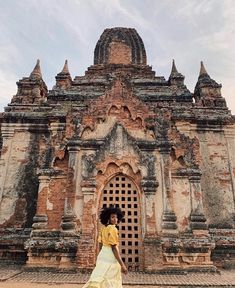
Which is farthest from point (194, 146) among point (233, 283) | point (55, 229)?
point (55, 229)

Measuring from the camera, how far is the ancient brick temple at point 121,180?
33.3 feet

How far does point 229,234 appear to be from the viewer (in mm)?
11828

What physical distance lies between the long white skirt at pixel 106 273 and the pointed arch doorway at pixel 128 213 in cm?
498

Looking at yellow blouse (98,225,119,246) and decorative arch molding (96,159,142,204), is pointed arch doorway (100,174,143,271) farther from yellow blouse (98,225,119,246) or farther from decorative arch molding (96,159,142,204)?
yellow blouse (98,225,119,246)

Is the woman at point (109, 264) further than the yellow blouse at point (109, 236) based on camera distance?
No

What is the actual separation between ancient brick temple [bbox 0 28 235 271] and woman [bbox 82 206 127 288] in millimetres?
4584

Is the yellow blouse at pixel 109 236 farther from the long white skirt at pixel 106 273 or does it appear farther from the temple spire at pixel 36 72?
the temple spire at pixel 36 72

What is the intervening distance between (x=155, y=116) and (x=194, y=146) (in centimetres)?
187

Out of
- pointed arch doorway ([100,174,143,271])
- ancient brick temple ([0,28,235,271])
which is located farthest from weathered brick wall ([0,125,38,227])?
pointed arch doorway ([100,174,143,271])

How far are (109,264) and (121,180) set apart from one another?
19.6 ft

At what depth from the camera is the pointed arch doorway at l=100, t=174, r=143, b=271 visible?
10117mm

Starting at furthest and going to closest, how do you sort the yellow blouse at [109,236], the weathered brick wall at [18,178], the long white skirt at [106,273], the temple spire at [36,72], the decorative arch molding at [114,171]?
the temple spire at [36,72] → the weathered brick wall at [18,178] → the decorative arch molding at [114,171] → the yellow blouse at [109,236] → the long white skirt at [106,273]

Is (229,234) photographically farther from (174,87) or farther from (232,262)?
(174,87)

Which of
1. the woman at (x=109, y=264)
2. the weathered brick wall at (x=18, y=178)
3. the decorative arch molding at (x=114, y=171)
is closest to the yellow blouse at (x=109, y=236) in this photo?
the woman at (x=109, y=264)
